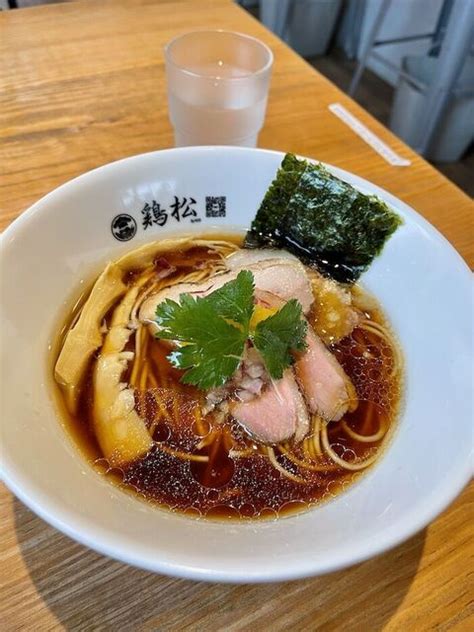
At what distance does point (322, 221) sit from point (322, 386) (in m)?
0.38

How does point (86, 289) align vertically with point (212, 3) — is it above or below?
below

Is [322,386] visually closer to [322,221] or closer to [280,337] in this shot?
[280,337]

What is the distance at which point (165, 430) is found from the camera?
1.01 metres

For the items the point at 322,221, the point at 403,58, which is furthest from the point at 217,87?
the point at 403,58

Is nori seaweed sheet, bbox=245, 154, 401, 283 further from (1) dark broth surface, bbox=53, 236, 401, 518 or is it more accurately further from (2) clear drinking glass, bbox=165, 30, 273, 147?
(2) clear drinking glass, bbox=165, 30, 273, 147

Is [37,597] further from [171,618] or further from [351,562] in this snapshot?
[351,562]

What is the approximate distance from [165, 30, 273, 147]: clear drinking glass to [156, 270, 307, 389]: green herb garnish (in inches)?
22.6

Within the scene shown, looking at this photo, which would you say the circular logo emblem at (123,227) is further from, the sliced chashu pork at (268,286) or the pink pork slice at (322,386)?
the pink pork slice at (322,386)

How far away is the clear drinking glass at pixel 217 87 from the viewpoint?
4.50 feet

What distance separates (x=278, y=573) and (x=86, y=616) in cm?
31

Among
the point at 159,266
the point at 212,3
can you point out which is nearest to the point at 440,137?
the point at 212,3

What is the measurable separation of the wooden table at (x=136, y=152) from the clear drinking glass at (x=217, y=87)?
0.54 feet

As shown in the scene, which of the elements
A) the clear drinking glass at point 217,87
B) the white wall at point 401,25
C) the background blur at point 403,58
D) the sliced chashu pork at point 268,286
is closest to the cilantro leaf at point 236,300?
the sliced chashu pork at point 268,286

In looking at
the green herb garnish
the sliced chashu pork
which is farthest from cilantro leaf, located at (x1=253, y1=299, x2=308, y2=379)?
the sliced chashu pork
